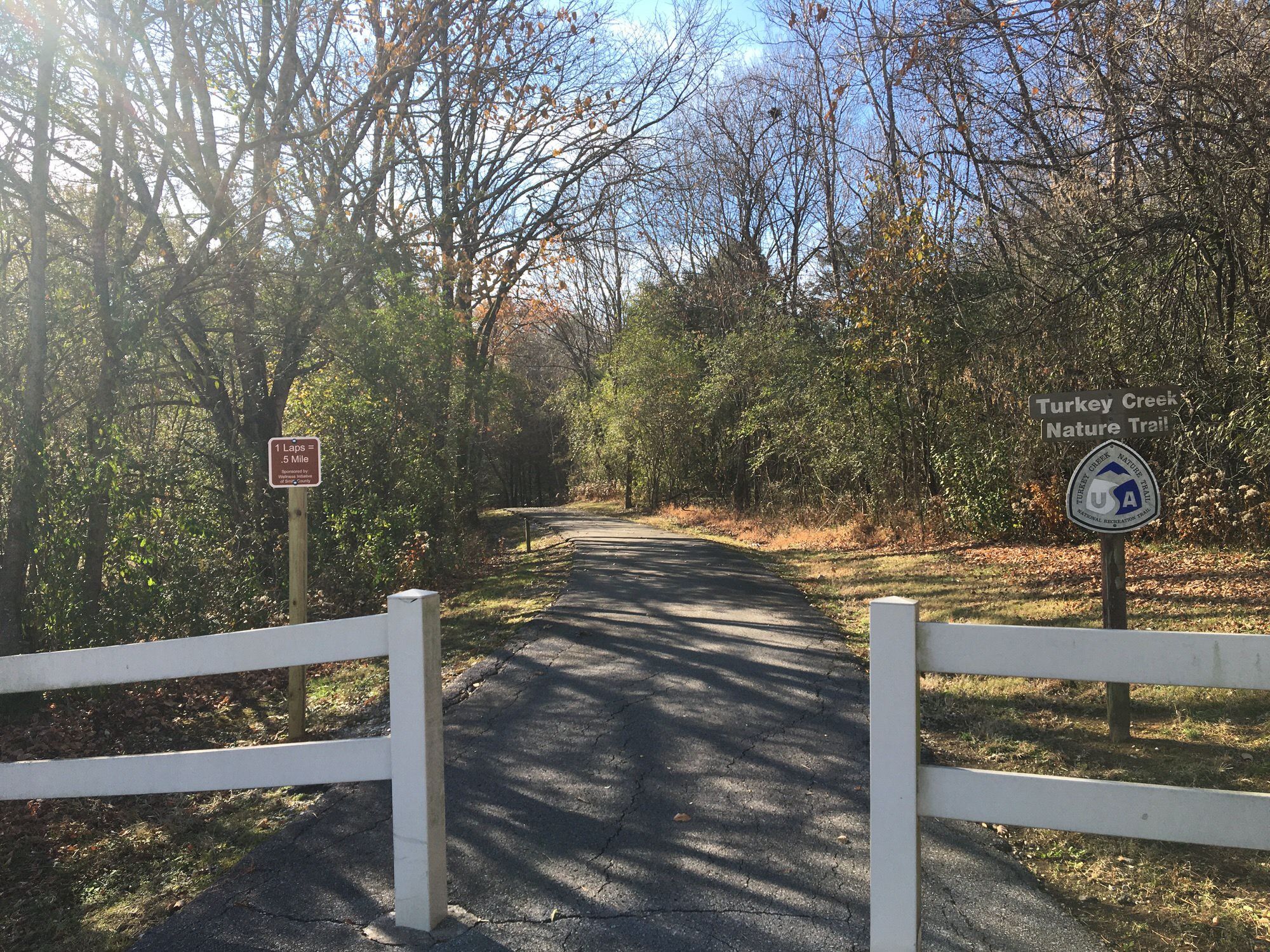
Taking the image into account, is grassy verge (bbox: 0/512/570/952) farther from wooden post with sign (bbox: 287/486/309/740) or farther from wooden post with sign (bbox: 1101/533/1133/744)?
wooden post with sign (bbox: 1101/533/1133/744)

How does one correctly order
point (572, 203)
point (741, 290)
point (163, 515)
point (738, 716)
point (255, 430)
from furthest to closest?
1. point (741, 290)
2. point (572, 203)
3. point (255, 430)
4. point (163, 515)
5. point (738, 716)

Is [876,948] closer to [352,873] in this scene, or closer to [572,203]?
[352,873]

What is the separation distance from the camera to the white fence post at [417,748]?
10.5 feet

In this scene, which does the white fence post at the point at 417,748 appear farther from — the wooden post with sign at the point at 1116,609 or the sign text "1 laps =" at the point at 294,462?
the wooden post with sign at the point at 1116,609

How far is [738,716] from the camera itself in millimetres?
6414

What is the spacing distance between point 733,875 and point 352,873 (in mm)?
1714

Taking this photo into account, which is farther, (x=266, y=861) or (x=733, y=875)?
(x=266, y=861)

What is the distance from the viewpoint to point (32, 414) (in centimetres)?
694

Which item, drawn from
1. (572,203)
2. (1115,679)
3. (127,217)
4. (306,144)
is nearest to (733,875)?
(1115,679)

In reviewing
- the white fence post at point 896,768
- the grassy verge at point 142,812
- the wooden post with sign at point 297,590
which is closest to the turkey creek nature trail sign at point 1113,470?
the white fence post at point 896,768

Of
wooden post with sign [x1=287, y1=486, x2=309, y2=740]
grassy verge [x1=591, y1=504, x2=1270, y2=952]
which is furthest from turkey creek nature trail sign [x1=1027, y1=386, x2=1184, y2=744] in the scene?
wooden post with sign [x1=287, y1=486, x2=309, y2=740]

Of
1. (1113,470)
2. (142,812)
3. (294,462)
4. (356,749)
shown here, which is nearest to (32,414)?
(294,462)

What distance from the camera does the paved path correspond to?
340 cm

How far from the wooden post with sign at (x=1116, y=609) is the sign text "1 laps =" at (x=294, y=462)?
5555mm
